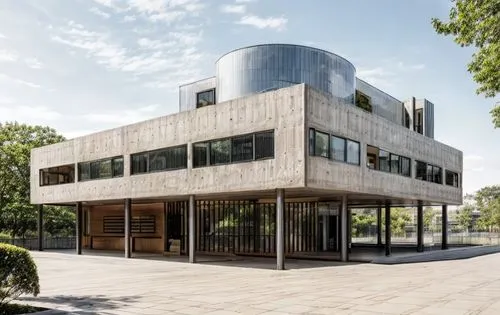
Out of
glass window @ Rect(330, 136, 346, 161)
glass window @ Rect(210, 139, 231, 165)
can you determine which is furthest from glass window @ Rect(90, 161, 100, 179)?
glass window @ Rect(330, 136, 346, 161)

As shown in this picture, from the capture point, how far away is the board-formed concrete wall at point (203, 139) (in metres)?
22.0

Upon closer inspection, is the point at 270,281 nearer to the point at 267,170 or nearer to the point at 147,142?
the point at 267,170

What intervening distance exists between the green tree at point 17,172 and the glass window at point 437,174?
136 ft

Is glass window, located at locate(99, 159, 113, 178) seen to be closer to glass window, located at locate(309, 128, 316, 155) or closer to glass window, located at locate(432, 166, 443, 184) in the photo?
glass window, located at locate(309, 128, 316, 155)

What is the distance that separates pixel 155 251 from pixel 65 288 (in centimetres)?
→ 2079

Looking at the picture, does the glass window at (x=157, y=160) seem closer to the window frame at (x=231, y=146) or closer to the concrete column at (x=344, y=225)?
the window frame at (x=231, y=146)

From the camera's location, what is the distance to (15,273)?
1095 centimetres

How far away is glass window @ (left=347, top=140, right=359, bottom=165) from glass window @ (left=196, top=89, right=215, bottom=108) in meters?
16.1

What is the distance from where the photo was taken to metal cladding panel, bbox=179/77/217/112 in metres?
40.3

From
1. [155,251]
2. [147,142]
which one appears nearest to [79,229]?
[155,251]

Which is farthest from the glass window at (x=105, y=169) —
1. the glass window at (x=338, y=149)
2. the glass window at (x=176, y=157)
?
the glass window at (x=338, y=149)

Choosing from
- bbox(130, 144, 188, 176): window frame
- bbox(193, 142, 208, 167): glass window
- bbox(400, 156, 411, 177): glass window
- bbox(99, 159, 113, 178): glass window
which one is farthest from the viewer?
bbox(99, 159, 113, 178): glass window

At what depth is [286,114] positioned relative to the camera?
72.7 feet

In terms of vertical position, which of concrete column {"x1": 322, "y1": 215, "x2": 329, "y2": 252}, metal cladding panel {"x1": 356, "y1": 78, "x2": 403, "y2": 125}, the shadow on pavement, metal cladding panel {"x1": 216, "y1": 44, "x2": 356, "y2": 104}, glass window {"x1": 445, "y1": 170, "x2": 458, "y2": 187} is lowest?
concrete column {"x1": 322, "y1": 215, "x2": 329, "y2": 252}
